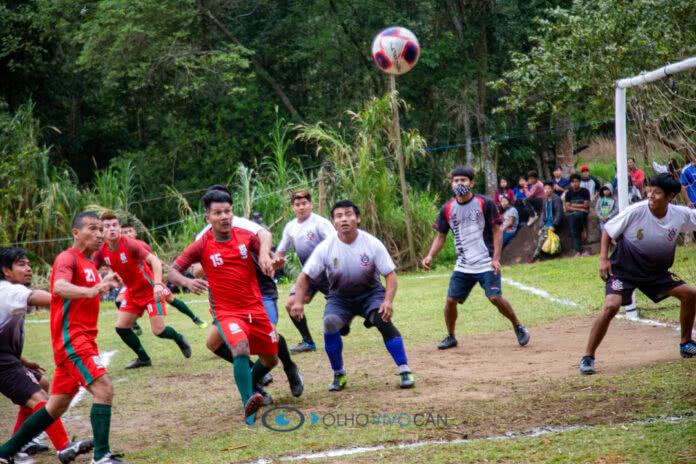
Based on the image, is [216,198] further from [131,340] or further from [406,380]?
[131,340]

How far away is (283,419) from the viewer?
616cm

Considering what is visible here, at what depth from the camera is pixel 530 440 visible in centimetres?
493

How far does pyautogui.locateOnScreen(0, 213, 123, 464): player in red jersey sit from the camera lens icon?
1247 mm

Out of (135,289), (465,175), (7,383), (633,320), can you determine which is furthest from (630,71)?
(7,383)

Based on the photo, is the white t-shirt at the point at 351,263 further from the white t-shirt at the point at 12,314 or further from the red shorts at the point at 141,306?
the red shorts at the point at 141,306

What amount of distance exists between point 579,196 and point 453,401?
12968 millimetres

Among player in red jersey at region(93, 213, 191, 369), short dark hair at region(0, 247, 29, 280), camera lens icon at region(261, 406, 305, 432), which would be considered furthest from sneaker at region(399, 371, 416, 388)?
player in red jersey at region(93, 213, 191, 369)

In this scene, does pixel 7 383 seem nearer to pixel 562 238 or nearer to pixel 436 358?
pixel 436 358

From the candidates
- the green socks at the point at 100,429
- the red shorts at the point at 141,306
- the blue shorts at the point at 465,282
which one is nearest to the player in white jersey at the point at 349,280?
the blue shorts at the point at 465,282

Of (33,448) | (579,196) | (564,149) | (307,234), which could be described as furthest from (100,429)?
(564,149)

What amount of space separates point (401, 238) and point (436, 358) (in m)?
10.9

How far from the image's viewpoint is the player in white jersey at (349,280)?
7020 mm

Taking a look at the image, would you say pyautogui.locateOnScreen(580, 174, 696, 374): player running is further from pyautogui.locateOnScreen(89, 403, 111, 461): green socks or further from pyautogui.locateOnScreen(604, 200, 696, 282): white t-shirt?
pyautogui.locateOnScreen(89, 403, 111, 461): green socks

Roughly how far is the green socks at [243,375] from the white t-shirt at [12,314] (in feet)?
5.46
